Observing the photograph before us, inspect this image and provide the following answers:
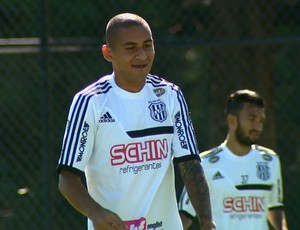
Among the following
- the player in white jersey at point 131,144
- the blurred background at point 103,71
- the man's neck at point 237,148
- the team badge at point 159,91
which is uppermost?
the blurred background at point 103,71

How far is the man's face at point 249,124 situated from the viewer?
6855mm

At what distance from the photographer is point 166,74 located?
8.54 m

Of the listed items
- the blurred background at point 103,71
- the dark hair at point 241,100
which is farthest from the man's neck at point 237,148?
the blurred background at point 103,71

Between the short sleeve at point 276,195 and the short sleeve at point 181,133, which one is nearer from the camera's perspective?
the short sleeve at point 181,133

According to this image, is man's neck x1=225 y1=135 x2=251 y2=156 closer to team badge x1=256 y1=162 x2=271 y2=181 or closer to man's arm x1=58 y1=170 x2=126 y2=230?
team badge x1=256 y1=162 x2=271 y2=181

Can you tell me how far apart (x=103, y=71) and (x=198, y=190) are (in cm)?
381

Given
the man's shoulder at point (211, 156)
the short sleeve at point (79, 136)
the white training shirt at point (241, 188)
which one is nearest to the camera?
the short sleeve at point (79, 136)

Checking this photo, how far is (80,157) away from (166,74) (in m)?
4.18

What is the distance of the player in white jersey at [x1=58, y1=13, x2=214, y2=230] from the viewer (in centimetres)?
445

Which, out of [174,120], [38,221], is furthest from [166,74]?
[174,120]

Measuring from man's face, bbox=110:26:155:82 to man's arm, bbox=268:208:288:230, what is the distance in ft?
8.46

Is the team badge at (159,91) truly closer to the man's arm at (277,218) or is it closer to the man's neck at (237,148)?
the man's neck at (237,148)

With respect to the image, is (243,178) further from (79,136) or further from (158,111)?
(79,136)

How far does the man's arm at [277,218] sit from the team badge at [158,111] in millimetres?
2462
